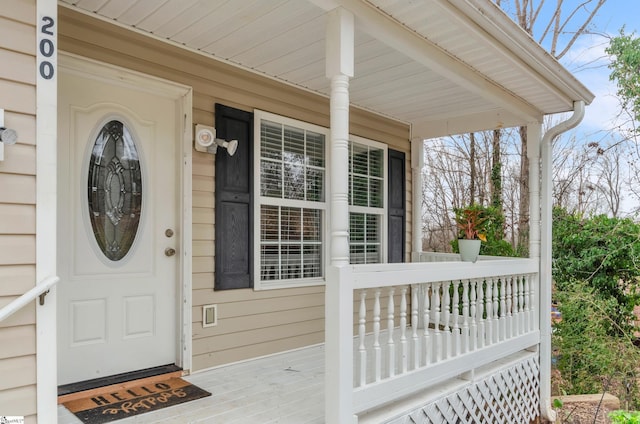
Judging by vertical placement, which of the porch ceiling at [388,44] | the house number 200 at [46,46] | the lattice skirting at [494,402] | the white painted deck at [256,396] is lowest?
the lattice skirting at [494,402]

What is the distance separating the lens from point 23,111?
1657 mm

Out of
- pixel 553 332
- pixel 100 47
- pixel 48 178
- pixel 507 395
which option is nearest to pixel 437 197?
pixel 553 332

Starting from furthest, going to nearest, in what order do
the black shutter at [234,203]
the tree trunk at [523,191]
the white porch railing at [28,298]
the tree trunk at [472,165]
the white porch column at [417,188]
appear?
the tree trunk at [472,165]
the tree trunk at [523,191]
the white porch column at [417,188]
the black shutter at [234,203]
the white porch railing at [28,298]

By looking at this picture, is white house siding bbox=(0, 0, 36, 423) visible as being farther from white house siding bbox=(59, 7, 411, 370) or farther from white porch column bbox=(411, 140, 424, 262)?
white porch column bbox=(411, 140, 424, 262)

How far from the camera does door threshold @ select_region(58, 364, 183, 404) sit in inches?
104

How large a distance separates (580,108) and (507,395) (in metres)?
2.74

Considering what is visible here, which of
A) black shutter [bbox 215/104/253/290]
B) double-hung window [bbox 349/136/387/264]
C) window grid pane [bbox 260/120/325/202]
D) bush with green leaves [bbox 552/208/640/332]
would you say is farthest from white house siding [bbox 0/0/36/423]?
bush with green leaves [bbox 552/208/640/332]

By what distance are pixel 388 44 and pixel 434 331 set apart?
2.10 meters

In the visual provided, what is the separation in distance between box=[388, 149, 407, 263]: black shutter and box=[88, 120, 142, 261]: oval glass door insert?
3006 millimetres

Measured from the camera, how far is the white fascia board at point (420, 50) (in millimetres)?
2369

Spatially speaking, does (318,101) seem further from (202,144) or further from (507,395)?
(507,395)

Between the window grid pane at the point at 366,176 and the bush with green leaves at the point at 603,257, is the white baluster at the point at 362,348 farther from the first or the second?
the bush with green leaves at the point at 603,257

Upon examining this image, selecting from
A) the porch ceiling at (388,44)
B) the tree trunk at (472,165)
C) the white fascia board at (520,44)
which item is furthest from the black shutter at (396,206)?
the tree trunk at (472,165)

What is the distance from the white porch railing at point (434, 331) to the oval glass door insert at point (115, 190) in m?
1.66
